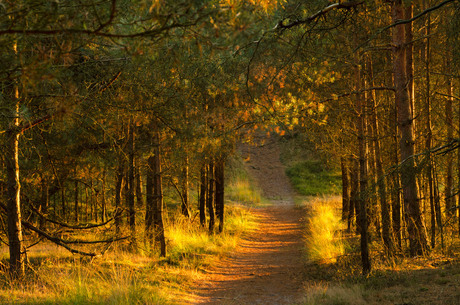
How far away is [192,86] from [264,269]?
4.78 metres

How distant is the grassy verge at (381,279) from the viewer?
559 centimetres

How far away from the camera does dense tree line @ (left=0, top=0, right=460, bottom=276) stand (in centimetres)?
308

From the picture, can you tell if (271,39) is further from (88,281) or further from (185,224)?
(185,224)

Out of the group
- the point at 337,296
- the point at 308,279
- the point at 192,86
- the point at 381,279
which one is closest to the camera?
the point at 337,296

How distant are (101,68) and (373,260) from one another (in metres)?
6.34

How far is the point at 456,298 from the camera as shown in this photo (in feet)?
16.8

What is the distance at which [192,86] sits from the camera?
31.3 feet

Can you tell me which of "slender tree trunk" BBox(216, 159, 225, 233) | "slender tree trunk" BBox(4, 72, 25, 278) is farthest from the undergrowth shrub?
"slender tree trunk" BBox(4, 72, 25, 278)

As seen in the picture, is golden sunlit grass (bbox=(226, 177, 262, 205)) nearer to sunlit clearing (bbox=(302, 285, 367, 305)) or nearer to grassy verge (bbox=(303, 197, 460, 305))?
grassy verge (bbox=(303, 197, 460, 305))

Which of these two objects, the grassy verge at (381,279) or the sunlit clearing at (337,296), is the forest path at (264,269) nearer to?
the grassy verge at (381,279)

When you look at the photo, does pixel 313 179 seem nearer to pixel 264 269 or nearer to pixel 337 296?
pixel 264 269

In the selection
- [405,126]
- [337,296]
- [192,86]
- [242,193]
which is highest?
[192,86]

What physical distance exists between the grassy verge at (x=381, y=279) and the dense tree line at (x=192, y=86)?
0.45m

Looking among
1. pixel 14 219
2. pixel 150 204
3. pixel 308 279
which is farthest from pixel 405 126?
pixel 150 204
